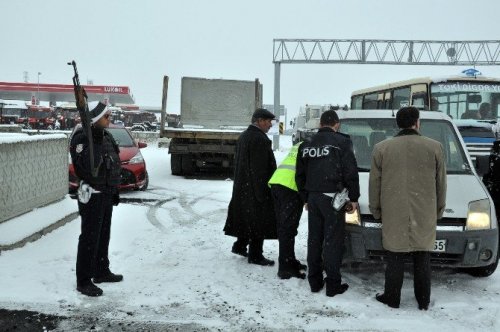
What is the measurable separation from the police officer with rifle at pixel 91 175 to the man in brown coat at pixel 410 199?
2454mm

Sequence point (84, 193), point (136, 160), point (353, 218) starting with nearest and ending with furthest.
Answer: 1. point (84, 193)
2. point (353, 218)
3. point (136, 160)

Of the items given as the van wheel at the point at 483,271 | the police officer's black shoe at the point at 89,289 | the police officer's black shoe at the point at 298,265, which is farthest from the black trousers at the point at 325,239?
the police officer's black shoe at the point at 89,289

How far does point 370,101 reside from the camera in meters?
17.1

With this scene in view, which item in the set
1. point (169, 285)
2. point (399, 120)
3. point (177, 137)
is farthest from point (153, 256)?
point (177, 137)

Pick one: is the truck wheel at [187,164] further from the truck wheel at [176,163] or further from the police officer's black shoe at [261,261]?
the police officer's black shoe at [261,261]

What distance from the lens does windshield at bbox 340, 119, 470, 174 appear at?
226 inches

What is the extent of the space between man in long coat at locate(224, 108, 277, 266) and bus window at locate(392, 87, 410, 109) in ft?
30.1

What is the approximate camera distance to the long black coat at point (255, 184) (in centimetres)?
558

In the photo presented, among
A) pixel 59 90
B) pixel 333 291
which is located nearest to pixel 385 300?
pixel 333 291

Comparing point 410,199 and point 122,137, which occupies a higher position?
point 122,137

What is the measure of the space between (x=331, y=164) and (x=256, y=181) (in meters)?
1.20

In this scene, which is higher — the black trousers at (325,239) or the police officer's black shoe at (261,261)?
the black trousers at (325,239)

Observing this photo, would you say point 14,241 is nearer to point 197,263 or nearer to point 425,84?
point 197,263

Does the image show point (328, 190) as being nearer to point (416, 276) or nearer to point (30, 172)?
point (416, 276)
